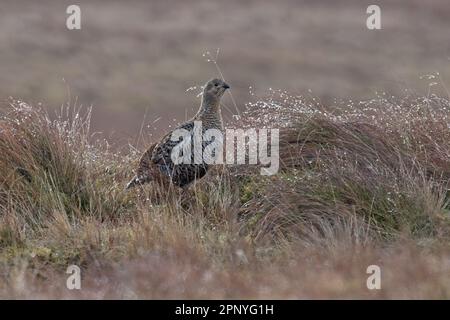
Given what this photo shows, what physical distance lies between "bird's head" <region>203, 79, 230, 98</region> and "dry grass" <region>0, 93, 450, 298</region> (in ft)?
1.19

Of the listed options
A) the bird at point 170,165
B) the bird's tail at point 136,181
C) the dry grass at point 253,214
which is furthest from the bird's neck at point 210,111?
the bird's tail at point 136,181

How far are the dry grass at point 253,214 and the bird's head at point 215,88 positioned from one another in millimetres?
363

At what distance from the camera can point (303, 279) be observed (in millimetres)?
8734

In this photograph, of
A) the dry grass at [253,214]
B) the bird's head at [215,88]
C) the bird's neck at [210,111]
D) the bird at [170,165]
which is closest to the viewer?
the dry grass at [253,214]

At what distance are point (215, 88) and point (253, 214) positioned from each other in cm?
173

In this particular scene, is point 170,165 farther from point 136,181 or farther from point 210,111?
point 210,111

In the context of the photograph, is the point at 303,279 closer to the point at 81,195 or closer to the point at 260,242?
the point at 260,242

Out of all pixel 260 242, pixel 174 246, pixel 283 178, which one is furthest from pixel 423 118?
pixel 174 246

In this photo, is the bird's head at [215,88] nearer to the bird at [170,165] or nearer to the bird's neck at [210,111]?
the bird's neck at [210,111]

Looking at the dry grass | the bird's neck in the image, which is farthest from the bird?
the dry grass

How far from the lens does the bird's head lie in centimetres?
1214

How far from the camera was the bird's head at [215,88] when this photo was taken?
12141 mm

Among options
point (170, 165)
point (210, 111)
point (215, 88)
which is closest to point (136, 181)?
point (170, 165)

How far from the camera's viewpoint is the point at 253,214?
11.0 meters
